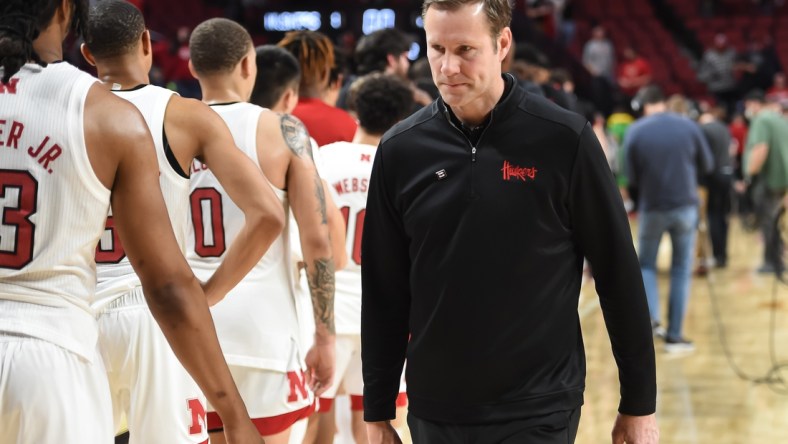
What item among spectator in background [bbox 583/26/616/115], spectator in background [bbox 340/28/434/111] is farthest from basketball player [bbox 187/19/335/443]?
spectator in background [bbox 583/26/616/115]

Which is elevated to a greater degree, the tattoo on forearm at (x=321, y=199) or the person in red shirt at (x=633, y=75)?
the person in red shirt at (x=633, y=75)

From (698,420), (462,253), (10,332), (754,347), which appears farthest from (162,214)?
(754,347)

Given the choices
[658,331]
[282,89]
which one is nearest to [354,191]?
[282,89]

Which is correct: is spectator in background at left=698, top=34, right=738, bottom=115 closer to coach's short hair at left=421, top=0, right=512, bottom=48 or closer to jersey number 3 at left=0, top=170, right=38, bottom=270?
coach's short hair at left=421, top=0, right=512, bottom=48

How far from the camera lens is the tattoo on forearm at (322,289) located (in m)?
3.70

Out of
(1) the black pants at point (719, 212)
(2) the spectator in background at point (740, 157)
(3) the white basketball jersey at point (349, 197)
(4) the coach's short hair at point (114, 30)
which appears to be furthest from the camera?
(2) the spectator in background at point (740, 157)

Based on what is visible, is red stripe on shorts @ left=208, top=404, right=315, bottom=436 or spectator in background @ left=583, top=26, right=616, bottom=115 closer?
red stripe on shorts @ left=208, top=404, right=315, bottom=436

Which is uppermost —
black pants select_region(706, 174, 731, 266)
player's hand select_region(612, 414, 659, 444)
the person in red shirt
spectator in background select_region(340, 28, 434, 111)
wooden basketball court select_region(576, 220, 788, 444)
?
the person in red shirt

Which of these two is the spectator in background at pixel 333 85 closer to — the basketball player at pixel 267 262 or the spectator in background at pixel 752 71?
the basketball player at pixel 267 262

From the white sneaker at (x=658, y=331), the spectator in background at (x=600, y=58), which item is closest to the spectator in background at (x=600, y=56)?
the spectator in background at (x=600, y=58)

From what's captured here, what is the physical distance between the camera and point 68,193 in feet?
7.11

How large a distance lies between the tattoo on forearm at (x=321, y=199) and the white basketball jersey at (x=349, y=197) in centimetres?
66

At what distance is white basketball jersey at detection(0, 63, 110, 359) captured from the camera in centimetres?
215

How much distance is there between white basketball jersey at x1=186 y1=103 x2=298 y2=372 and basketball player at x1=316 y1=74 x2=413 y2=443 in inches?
31.1
